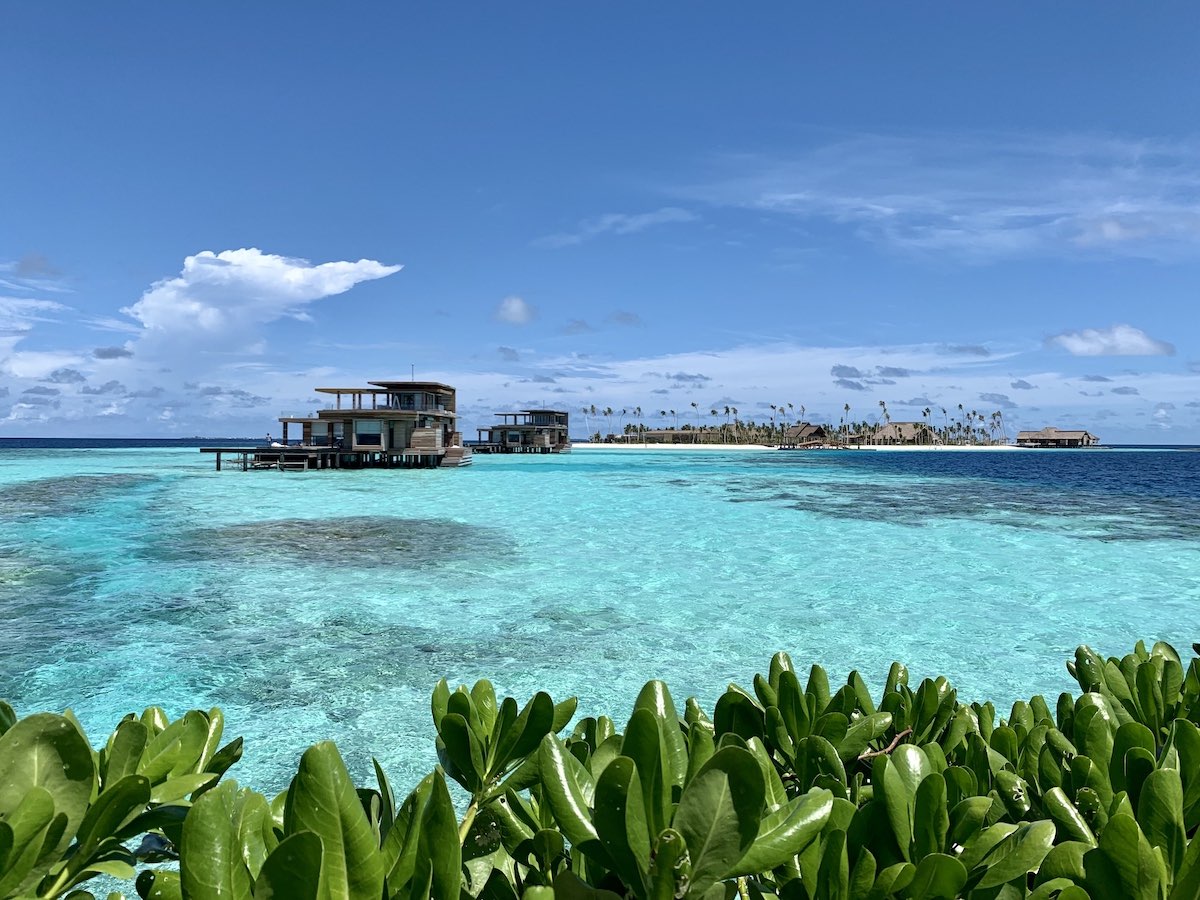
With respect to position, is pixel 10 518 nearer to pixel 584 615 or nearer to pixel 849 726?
pixel 584 615

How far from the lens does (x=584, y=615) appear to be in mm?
9898

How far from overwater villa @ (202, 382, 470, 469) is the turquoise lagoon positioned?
19391 millimetres

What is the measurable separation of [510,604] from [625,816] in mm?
9831

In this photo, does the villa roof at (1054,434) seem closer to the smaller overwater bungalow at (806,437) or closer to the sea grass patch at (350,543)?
the smaller overwater bungalow at (806,437)

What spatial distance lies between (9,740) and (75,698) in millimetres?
7609

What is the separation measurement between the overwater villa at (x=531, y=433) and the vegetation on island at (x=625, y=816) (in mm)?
68137

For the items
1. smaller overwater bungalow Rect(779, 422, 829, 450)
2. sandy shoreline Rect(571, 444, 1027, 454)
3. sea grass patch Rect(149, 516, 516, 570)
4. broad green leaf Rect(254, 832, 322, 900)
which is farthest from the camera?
smaller overwater bungalow Rect(779, 422, 829, 450)

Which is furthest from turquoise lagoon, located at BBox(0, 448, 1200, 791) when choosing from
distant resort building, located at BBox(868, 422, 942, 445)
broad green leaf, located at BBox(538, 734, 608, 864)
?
distant resort building, located at BBox(868, 422, 942, 445)

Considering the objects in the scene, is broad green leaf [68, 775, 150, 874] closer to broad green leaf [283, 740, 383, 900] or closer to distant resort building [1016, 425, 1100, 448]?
broad green leaf [283, 740, 383, 900]

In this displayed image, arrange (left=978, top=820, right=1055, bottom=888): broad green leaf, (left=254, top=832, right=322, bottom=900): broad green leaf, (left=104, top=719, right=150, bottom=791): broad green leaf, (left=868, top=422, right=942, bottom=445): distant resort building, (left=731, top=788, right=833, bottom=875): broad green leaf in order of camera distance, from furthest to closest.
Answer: (left=868, top=422, right=942, bottom=445): distant resort building, (left=104, top=719, right=150, bottom=791): broad green leaf, (left=978, top=820, right=1055, bottom=888): broad green leaf, (left=731, top=788, right=833, bottom=875): broad green leaf, (left=254, top=832, right=322, bottom=900): broad green leaf

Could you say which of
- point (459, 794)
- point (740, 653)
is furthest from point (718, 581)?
point (459, 794)

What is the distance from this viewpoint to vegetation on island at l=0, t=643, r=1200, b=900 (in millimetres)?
799

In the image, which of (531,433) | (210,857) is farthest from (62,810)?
(531,433)

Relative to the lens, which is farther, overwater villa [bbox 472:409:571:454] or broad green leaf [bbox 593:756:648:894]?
overwater villa [bbox 472:409:571:454]
